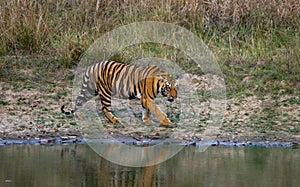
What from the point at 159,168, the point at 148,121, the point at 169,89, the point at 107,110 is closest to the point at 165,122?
the point at 148,121

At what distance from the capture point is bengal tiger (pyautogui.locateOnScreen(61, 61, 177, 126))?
9.91 meters

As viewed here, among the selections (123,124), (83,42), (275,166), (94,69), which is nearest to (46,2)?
(83,42)

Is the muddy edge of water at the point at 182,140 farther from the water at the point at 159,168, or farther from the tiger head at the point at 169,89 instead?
the tiger head at the point at 169,89

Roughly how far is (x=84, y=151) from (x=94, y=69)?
2.22 m

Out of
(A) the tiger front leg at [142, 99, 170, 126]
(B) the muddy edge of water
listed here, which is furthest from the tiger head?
(B) the muddy edge of water

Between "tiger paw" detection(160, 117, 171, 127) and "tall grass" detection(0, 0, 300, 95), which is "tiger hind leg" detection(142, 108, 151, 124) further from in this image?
"tall grass" detection(0, 0, 300, 95)

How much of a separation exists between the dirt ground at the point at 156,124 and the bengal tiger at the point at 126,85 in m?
0.19

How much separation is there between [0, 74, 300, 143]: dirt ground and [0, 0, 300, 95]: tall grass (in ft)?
3.49

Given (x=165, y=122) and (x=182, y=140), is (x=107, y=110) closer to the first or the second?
(x=165, y=122)

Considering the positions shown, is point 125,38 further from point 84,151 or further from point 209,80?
point 84,151

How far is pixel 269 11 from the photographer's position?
1275 cm

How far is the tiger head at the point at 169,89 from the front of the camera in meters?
9.91

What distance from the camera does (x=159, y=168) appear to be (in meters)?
7.66

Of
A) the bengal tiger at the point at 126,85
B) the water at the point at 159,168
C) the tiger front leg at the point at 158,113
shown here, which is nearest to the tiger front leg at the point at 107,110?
the bengal tiger at the point at 126,85
